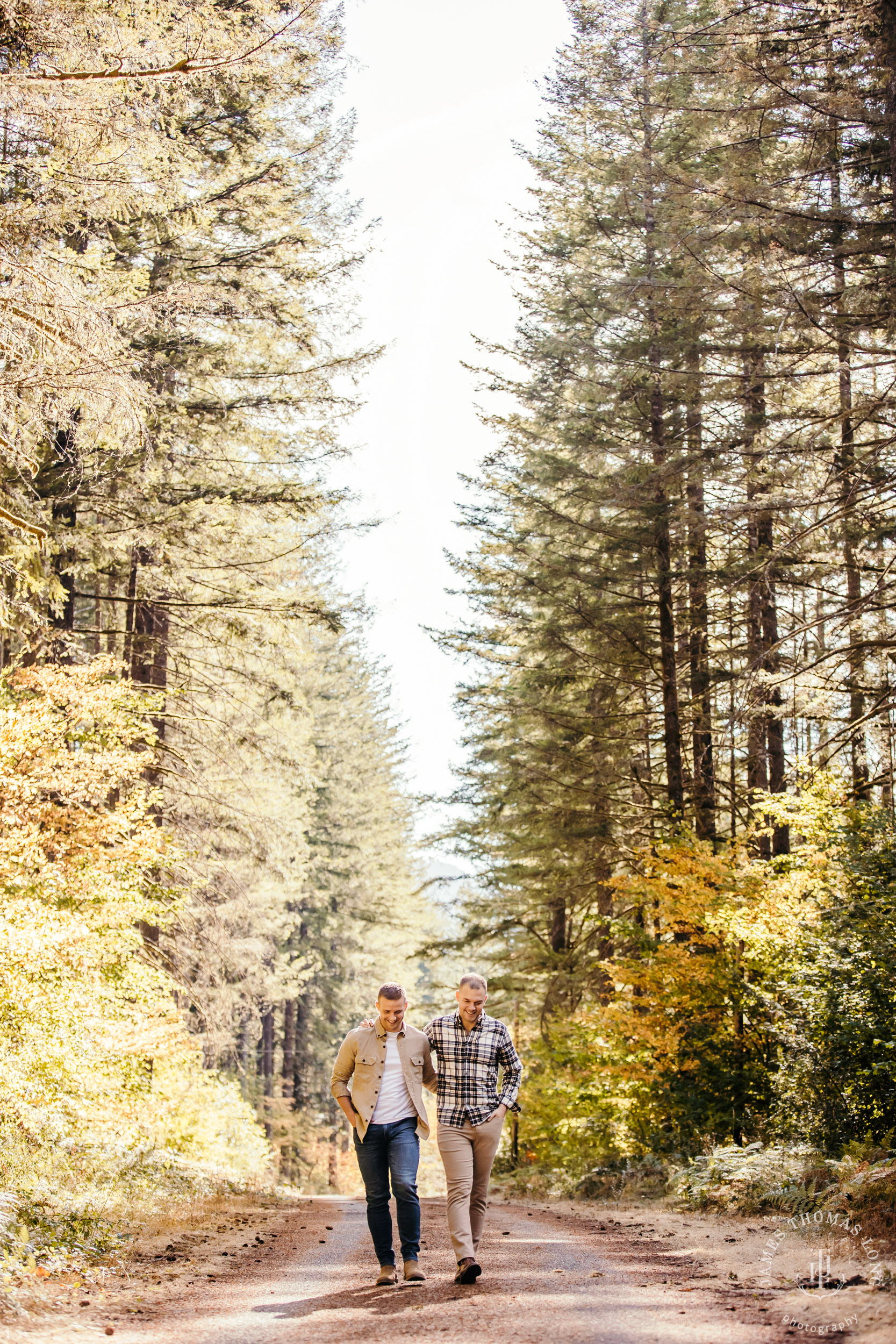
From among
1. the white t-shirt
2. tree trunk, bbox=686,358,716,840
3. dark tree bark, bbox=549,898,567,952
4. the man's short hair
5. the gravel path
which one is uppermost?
tree trunk, bbox=686,358,716,840

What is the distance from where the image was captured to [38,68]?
8188mm

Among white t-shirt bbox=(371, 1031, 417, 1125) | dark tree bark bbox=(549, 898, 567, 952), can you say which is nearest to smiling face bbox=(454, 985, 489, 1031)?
white t-shirt bbox=(371, 1031, 417, 1125)

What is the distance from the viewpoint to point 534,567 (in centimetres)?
1831

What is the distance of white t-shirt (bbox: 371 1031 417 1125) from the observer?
6262mm

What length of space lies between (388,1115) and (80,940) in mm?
5115

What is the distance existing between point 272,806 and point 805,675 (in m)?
14.5

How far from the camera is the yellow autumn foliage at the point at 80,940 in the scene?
9062 millimetres

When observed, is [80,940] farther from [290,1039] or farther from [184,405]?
[290,1039]

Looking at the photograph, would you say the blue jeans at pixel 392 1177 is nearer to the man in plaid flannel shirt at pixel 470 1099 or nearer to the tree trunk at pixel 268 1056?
the man in plaid flannel shirt at pixel 470 1099

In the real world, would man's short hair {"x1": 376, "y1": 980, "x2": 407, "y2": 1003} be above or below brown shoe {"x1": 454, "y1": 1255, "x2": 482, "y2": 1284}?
above

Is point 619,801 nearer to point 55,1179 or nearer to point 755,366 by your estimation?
point 755,366

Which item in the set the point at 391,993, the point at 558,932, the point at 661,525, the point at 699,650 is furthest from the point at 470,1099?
the point at 558,932

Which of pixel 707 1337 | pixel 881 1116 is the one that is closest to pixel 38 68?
pixel 707 1337

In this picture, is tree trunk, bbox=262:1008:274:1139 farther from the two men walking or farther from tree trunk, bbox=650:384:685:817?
the two men walking
